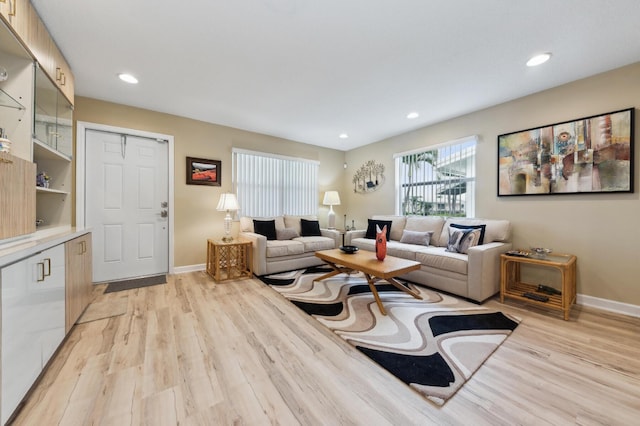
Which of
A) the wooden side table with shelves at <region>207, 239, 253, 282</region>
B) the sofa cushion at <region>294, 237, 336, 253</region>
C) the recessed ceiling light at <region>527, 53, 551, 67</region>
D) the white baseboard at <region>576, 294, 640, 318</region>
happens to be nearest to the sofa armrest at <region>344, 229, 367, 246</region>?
the sofa cushion at <region>294, 237, 336, 253</region>

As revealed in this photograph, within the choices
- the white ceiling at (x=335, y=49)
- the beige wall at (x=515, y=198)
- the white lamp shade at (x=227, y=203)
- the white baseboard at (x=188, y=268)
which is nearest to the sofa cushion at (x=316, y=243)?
the white lamp shade at (x=227, y=203)

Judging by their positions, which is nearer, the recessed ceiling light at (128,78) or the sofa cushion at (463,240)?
the recessed ceiling light at (128,78)

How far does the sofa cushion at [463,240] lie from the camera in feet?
9.65

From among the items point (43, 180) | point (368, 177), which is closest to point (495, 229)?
point (368, 177)

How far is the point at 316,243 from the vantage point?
4.05m

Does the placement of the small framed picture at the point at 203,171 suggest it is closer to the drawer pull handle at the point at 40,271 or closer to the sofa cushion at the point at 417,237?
the drawer pull handle at the point at 40,271

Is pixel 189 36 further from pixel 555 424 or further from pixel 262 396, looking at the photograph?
pixel 555 424

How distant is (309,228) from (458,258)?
2.49m

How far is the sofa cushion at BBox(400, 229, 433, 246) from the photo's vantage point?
3564mm

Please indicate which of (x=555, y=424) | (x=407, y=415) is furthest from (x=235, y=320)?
(x=555, y=424)

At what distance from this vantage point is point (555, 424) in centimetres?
118

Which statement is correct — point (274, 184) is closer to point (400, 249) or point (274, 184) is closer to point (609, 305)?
point (400, 249)

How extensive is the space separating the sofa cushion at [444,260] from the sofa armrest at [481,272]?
0.27ft

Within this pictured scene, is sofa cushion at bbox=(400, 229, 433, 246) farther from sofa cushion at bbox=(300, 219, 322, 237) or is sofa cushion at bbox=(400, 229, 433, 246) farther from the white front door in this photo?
the white front door
